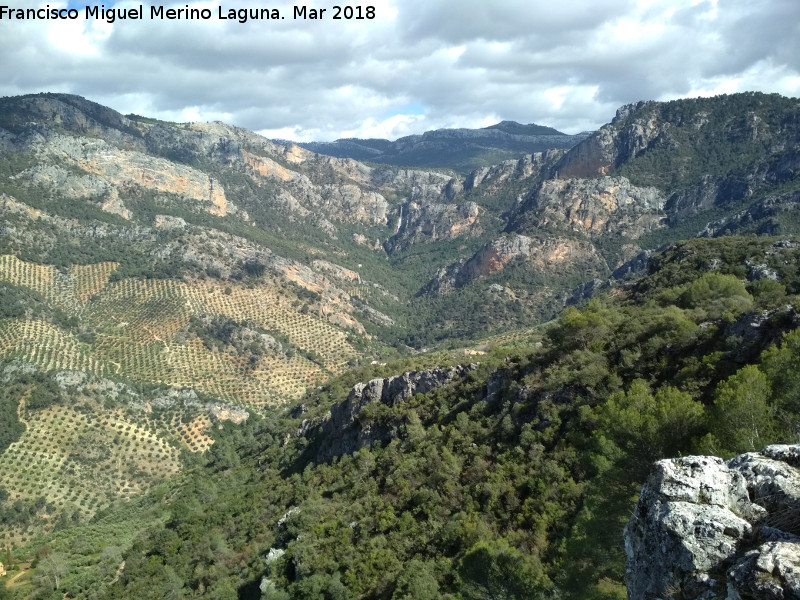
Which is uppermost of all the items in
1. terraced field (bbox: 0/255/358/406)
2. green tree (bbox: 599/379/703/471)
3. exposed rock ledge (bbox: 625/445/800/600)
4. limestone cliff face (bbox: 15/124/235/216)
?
limestone cliff face (bbox: 15/124/235/216)

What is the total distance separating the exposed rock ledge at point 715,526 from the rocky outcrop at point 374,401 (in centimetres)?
3421

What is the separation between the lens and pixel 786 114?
589 feet

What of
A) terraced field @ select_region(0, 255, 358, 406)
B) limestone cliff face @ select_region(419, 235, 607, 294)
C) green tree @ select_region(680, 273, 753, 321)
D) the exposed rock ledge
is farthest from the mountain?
limestone cliff face @ select_region(419, 235, 607, 294)

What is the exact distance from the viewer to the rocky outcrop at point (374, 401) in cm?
4600

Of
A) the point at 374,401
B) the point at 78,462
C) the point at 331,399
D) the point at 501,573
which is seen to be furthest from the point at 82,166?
the point at 501,573

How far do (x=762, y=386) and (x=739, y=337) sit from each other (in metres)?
9.52

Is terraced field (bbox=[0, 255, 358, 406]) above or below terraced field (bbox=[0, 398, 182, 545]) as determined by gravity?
above

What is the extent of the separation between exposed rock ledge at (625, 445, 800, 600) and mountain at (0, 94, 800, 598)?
21.3ft

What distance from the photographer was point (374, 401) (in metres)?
49.2

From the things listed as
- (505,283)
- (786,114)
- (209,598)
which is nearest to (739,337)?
(209,598)

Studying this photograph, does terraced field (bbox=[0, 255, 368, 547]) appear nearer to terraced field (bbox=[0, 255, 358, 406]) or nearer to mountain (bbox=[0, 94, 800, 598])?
terraced field (bbox=[0, 255, 358, 406])

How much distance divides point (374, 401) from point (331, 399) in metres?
24.2

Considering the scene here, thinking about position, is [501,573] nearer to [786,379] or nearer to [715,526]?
[786,379]

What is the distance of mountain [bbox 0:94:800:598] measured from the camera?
22219 mm
